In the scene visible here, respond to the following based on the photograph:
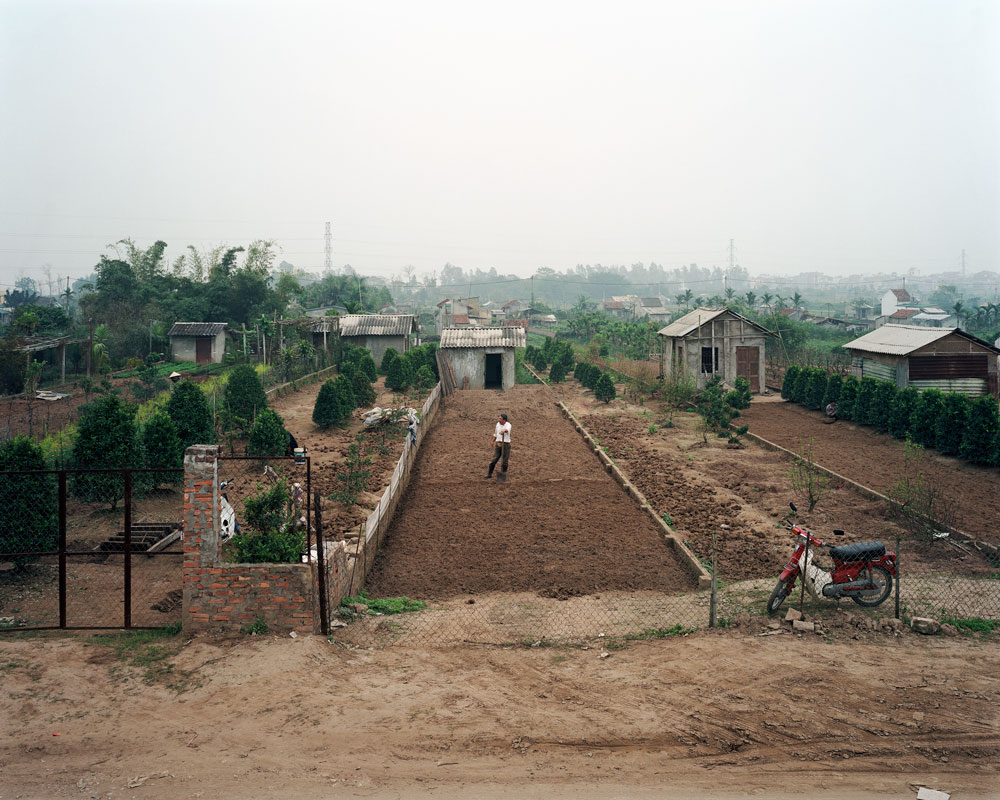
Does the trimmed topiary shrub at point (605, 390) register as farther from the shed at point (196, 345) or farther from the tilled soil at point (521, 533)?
the shed at point (196, 345)

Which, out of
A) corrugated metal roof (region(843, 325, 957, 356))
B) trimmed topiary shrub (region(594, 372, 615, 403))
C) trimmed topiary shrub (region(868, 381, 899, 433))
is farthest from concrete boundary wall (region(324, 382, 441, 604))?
corrugated metal roof (region(843, 325, 957, 356))

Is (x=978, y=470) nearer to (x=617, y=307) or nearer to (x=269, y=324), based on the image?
(x=269, y=324)

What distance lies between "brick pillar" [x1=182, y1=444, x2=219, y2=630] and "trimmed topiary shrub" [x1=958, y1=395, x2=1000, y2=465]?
14.7m

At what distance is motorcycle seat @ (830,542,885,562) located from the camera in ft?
25.0

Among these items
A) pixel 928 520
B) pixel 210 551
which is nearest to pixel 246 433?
pixel 210 551

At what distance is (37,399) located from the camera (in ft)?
86.2

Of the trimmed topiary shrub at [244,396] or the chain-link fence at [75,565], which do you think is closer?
the chain-link fence at [75,565]

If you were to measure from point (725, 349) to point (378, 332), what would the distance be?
61.1 feet

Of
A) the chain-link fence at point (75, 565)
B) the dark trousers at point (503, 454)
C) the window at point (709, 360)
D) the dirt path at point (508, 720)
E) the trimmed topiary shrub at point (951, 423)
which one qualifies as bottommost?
the dirt path at point (508, 720)

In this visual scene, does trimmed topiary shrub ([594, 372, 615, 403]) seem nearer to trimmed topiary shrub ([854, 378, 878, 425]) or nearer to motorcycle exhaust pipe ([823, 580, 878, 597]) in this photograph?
trimmed topiary shrub ([854, 378, 878, 425])

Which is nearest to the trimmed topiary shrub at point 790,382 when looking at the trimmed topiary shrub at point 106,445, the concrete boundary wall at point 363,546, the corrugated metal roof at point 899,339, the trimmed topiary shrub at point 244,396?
the corrugated metal roof at point 899,339

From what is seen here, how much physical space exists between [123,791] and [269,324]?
32.8 m

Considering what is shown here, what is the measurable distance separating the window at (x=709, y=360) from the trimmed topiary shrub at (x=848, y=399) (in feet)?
22.9

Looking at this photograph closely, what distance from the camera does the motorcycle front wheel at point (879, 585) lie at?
25.3 ft
